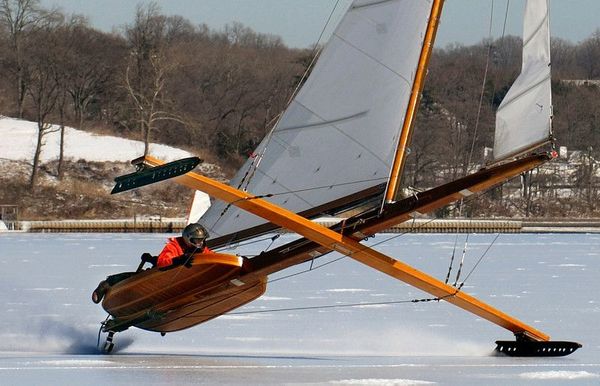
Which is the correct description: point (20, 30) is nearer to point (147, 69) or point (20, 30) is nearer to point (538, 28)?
point (147, 69)

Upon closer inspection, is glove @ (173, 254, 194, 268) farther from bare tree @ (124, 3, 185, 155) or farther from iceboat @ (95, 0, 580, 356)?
bare tree @ (124, 3, 185, 155)

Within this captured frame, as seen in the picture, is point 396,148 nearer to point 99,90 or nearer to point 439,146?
point 439,146

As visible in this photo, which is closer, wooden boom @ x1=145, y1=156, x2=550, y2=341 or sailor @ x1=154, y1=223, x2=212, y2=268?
wooden boom @ x1=145, y1=156, x2=550, y2=341

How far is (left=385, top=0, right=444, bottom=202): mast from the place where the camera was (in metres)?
12.3

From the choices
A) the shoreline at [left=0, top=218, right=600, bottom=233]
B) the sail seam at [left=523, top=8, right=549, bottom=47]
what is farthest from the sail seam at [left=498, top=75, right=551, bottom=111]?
the shoreline at [left=0, top=218, right=600, bottom=233]

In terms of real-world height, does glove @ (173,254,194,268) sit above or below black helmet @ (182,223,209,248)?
below

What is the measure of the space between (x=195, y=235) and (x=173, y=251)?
0.37 m

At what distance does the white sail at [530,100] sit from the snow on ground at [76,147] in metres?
43.1

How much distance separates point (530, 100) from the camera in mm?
11445

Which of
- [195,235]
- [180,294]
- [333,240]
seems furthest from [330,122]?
[180,294]

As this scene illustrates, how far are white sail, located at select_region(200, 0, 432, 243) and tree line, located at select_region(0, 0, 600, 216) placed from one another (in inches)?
1552

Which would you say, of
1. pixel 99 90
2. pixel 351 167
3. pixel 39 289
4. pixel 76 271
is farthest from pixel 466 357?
pixel 99 90

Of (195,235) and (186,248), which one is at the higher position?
(195,235)

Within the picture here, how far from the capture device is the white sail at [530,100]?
1129 cm
